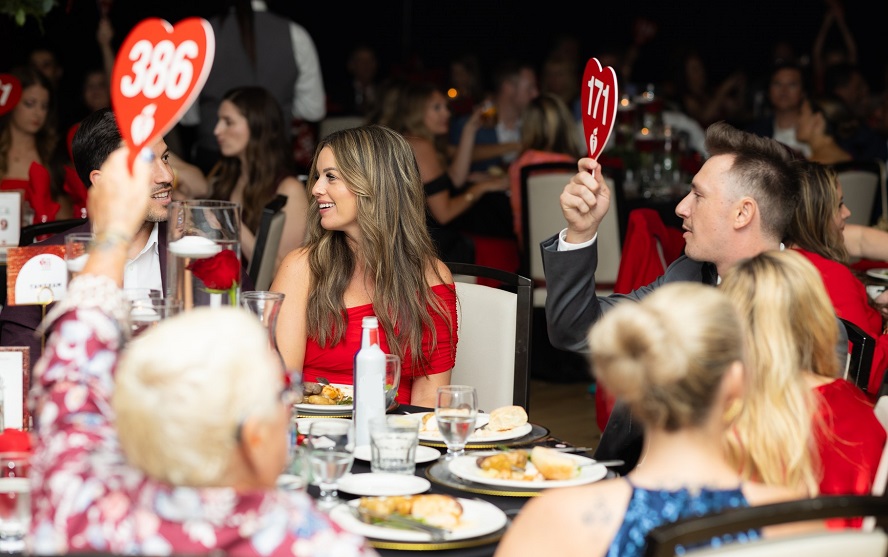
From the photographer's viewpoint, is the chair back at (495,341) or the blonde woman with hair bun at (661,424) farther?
the chair back at (495,341)

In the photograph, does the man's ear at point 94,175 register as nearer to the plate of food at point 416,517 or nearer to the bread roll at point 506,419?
the bread roll at point 506,419

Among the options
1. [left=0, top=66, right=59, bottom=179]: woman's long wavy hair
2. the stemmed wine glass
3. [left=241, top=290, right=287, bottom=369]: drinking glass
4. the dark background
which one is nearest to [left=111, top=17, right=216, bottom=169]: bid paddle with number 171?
[left=241, top=290, right=287, bottom=369]: drinking glass

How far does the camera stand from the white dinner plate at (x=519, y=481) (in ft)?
6.68

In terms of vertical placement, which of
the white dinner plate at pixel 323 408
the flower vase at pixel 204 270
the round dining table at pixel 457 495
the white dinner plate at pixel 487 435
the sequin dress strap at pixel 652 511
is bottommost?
the round dining table at pixel 457 495

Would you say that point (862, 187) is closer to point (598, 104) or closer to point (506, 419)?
point (598, 104)

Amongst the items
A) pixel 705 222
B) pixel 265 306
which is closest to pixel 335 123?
pixel 705 222

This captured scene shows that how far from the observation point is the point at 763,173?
2.85m

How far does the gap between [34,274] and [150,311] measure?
0.47 m

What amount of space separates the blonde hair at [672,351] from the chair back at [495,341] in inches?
53.8

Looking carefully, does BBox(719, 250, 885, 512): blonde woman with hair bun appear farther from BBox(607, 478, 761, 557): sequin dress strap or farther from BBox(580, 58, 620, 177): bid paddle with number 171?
BBox(580, 58, 620, 177): bid paddle with number 171

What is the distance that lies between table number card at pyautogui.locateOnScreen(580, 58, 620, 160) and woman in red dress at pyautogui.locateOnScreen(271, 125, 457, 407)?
60 centimetres

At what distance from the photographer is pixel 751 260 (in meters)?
1.94

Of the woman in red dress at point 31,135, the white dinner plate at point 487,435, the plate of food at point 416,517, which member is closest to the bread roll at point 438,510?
the plate of food at point 416,517

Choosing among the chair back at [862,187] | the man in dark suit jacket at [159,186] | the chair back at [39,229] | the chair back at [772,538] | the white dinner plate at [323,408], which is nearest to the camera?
the chair back at [772,538]
